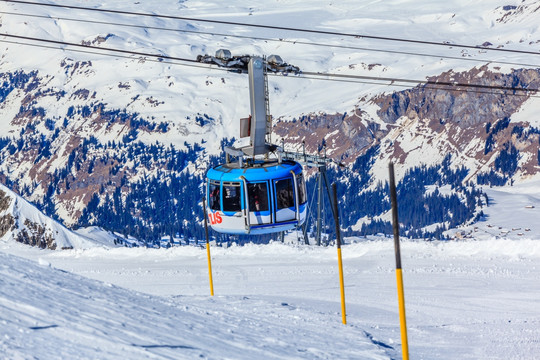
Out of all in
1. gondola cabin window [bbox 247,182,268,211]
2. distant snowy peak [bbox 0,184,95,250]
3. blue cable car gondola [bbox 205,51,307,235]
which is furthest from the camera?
distant snowy peak [bbox 0,184,95,250]

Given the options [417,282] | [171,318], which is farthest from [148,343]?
[417,282]

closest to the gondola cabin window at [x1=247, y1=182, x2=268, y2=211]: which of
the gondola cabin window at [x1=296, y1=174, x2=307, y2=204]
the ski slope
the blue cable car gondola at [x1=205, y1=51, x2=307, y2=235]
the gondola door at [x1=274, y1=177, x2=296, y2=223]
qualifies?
the blue cable car gondola at [x1=205, y1=51, x2=307, y2=235]

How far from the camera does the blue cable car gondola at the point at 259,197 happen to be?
82.9 ft

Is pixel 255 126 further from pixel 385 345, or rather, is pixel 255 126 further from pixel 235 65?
pixel 385 345

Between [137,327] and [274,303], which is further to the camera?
[274,303]

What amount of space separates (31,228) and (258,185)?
353 ft

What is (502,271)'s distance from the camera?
3025 centimetres

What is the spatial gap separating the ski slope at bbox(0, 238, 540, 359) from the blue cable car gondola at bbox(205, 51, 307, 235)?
97.8 inches

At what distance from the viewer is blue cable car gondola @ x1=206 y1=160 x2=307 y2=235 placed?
25.3m

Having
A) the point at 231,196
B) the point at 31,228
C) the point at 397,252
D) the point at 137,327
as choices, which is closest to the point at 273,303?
the point at 231,196

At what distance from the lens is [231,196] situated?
2561 centimetres

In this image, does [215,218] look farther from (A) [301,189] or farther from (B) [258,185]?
(A) [301,189]

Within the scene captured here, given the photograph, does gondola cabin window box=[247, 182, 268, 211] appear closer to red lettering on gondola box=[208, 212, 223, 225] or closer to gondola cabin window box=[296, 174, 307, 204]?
gondola cabin window box=[296, 174, 307, 204]

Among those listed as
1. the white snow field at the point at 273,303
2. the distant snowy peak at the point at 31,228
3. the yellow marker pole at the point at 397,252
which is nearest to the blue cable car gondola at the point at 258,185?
the white snow field at the point at 273,303
